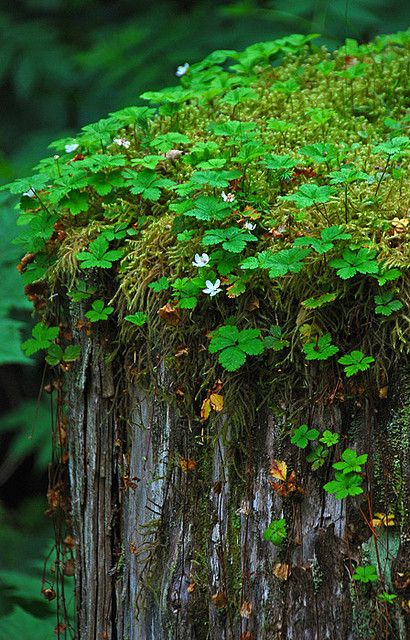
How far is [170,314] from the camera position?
2205mm

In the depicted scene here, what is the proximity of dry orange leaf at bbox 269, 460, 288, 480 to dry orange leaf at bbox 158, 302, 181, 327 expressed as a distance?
1.56 ft

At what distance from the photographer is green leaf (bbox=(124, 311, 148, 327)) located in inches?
87.9

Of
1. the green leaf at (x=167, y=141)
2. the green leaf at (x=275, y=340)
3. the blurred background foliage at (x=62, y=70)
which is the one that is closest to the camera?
the green leaf at (x=275, y=340)

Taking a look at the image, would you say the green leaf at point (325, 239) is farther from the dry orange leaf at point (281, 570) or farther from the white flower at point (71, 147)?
the white flower at point (71, 147)

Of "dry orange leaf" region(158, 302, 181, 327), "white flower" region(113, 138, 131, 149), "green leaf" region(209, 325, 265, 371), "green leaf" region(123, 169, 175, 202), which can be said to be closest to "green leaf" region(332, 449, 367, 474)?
"green leaf" region(209, 325, 265, 371)

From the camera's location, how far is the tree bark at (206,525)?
6.72ft

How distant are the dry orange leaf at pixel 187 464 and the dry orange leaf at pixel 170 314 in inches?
15.4

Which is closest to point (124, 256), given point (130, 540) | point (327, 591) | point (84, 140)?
point (84, 140)

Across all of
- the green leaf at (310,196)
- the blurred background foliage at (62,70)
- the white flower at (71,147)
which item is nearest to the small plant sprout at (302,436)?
the green leaf at (310,196)

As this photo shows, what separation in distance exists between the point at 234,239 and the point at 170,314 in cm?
28

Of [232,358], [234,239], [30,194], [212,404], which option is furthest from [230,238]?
[30,194]

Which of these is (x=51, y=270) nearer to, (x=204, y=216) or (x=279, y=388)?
(x=204, y=216)

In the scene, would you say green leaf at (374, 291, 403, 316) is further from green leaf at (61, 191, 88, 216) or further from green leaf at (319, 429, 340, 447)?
green leaf at (61, 191, 88, 216)

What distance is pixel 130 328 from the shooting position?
2320 mm
